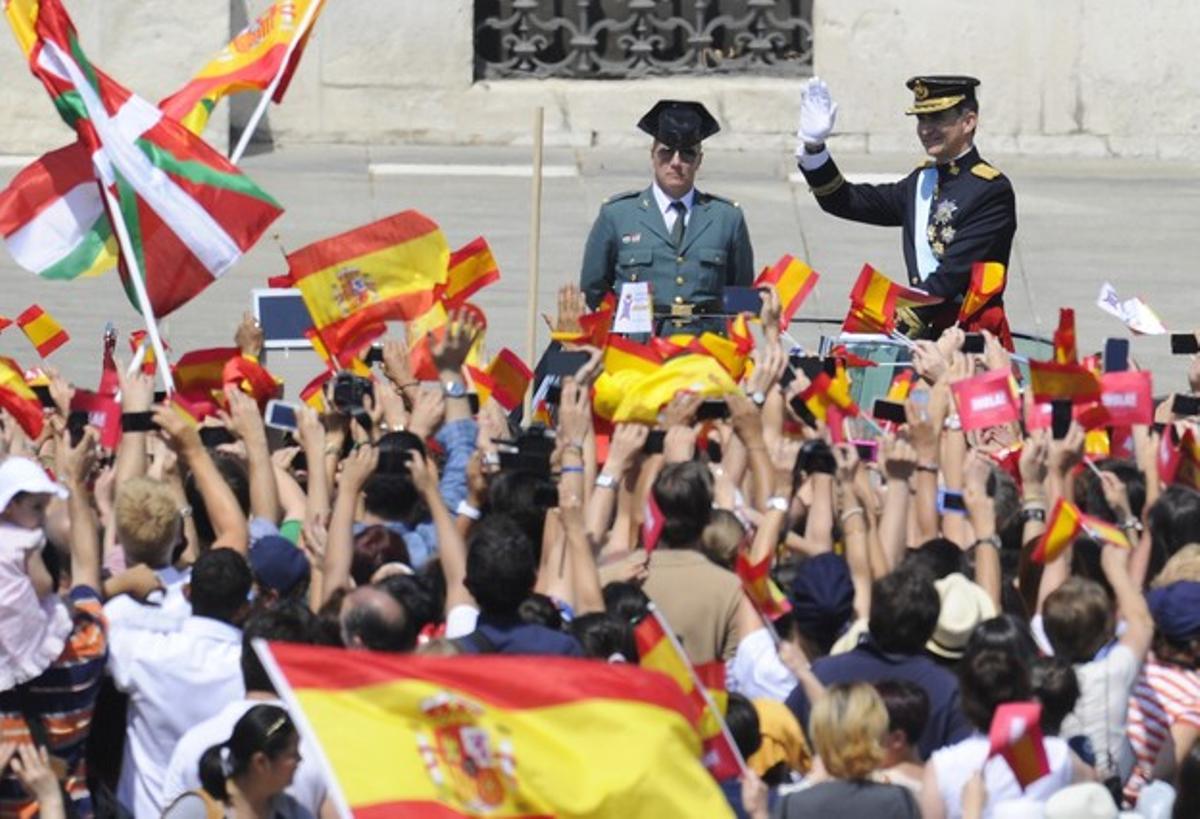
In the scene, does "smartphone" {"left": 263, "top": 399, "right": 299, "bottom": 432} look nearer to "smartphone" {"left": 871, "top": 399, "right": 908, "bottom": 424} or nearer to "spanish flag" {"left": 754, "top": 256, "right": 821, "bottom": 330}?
"smartphone" {"left": 871, "top": 399, "right": 908, "bottom": 424}

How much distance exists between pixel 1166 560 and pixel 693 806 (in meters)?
2.84

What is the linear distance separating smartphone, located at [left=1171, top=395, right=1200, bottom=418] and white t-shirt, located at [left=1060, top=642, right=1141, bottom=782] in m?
2.67

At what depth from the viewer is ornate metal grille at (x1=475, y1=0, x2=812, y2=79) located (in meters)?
19.8

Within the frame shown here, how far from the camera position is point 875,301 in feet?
39.3

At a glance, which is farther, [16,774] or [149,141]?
[149,141]

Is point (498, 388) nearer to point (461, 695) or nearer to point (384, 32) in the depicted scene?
point (461, 695)

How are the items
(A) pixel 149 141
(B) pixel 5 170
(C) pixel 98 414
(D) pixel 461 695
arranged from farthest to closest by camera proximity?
(B) pixel 5 170 → (A) pixel 149 141 → (C) pixel 98 414 → (D) pixel 461 695

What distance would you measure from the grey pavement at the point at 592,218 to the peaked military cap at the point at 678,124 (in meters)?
2.85

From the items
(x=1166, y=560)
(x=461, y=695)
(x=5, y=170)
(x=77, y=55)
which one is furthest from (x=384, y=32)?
(x=461, y=695)

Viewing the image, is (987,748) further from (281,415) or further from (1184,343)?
(1184,343)

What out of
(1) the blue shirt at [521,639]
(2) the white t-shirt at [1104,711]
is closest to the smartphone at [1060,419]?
(2) the white t-shirt at [1104,711]

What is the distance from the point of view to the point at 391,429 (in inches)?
405

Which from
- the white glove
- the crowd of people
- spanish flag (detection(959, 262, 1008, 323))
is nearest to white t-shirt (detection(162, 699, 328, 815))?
the crowd of people

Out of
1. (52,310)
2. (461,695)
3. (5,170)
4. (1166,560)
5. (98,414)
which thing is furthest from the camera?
(5,170)
